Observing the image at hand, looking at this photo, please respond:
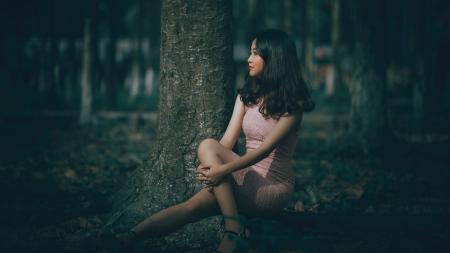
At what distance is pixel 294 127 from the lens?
3.98 m

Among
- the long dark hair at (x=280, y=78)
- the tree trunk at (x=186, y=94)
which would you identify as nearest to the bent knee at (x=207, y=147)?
the long dark hair at (x=280, y=78)

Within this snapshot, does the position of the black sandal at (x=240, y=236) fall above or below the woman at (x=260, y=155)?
below

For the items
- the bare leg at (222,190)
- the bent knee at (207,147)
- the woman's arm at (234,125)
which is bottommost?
the bare leg at (222,190)

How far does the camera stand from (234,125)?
166 inches

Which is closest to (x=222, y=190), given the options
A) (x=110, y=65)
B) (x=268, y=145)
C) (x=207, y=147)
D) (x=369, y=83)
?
(x=207, y=147)

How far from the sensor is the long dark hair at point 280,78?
155 inches

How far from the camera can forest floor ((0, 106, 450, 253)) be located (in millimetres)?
4090

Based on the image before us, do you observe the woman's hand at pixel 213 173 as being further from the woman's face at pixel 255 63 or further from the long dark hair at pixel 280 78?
the woman's face at pixel 255 63

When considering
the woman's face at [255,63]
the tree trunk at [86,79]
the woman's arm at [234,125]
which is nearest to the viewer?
the woman's face at [255,63]

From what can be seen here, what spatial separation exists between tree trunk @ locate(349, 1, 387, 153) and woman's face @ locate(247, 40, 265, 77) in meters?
4.35

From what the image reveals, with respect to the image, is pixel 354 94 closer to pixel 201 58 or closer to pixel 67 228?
pixel 201 58

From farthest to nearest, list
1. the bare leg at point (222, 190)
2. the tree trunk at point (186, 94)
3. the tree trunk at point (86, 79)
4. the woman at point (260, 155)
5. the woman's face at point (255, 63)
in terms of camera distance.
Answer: the tree trunk at point (86, 79), the tree trunk at point (186, 94), the woman's face at point (255, 63), the woman at point (260, 155), the bare leg at point (222, 190)

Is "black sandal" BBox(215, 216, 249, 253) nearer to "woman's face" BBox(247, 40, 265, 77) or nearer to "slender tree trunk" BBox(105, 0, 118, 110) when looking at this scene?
"woman's face" BBox(247, 40, 265, 77)

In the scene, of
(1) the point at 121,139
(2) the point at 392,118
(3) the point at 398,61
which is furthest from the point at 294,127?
(3) the point at 398,61
